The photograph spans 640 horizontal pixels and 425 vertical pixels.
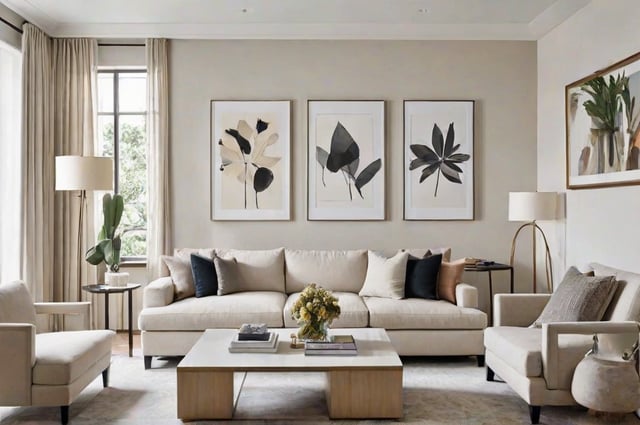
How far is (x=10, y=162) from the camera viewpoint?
18.4ft

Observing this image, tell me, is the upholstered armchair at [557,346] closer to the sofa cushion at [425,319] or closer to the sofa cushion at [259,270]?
the sofa cushion at [425,319]

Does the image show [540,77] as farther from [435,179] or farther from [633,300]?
[633,300]

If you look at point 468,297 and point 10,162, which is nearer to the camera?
point 468,297

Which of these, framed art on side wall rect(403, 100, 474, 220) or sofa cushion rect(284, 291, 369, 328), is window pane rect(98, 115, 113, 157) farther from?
framed art on side wall rect(403, 100, 474, 220)

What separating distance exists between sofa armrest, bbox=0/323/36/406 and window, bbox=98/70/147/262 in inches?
112

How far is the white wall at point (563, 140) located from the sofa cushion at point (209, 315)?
259 cm

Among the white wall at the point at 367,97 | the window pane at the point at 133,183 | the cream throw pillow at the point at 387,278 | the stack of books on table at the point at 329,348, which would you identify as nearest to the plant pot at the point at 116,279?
the white wall at the point at 367,97

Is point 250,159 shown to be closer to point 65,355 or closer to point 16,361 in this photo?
point 65,355

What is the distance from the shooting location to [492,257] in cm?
629

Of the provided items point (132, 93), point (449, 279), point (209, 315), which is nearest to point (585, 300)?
point (449, 279)

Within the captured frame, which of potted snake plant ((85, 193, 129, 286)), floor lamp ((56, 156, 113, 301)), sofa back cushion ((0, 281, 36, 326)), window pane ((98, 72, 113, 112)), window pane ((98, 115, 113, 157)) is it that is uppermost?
window pane ((98, 72, 113, 112))

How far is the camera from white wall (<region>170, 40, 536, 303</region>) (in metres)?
6.23

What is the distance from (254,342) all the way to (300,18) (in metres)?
3.34

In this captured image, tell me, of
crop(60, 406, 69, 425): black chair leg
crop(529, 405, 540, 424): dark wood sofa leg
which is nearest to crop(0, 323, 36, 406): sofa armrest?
crop(60, 406, 69, 425): black chair leg
